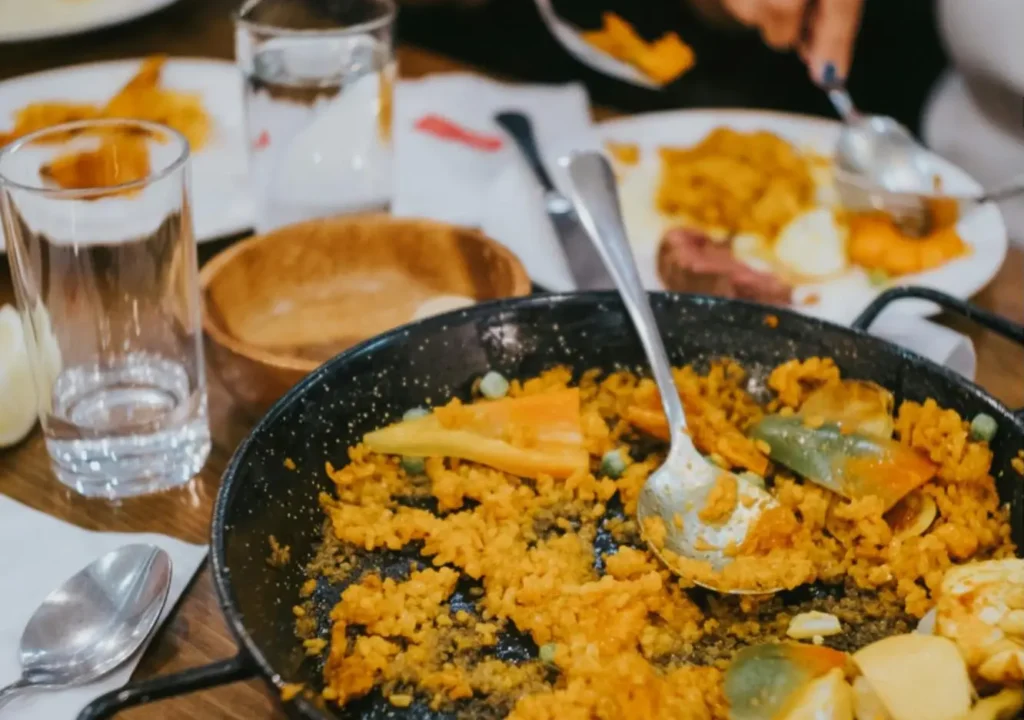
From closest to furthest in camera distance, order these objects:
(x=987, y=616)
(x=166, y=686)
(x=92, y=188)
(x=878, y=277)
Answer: (x=166, y=686) → (x=987, y=616) → (x=92, y=188) → (x=878, y=277)

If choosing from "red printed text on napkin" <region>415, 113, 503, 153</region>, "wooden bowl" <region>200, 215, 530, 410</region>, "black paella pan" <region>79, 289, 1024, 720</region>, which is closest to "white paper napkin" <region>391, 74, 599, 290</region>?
"red printed text on napkin" <region>415, 113, 503, 153</region>

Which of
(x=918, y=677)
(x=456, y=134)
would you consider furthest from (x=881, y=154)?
(x=918, y=677)

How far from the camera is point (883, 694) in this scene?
2.19ft

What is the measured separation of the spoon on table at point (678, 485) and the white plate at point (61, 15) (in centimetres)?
115

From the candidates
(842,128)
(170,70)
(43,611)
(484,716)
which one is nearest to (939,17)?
(842,128)

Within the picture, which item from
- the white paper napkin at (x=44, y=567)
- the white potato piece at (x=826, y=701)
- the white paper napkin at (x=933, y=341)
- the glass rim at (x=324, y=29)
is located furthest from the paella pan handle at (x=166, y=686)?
the glass rim at (x=324, y=29)

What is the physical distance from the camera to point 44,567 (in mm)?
860

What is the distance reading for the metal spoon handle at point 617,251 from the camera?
945 millimetres

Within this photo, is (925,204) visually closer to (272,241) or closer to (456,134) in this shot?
(456,134)

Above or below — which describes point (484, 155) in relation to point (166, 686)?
below

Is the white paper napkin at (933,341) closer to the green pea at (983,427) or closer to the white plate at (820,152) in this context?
the white plate at (820,152)

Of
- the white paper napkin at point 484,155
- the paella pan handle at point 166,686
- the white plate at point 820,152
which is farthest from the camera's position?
the white paper napkin at point 484,155

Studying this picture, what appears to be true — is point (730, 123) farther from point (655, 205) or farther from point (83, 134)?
point (83, 134)

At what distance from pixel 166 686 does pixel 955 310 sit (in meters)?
0.76
